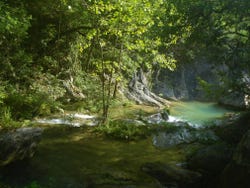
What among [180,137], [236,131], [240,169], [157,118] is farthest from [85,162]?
[157,118]

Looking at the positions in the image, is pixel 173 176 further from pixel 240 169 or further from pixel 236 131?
pixel 236 131

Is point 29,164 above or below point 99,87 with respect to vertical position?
below

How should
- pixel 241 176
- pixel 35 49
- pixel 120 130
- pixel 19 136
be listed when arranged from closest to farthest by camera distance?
pixel 241 176
pixel 19 136
pixel 120 130
pixel 35 49

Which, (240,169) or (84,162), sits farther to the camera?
(84,162)

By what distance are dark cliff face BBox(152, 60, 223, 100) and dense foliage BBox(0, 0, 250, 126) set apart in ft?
55.0

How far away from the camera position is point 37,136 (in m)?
8.89

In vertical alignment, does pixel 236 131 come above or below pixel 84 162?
above

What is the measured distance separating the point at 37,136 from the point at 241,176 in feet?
18.2

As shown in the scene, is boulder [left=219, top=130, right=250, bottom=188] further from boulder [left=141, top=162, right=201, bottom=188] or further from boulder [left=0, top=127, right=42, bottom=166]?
boulder [left=0, top=127, right=42, bottom=166]

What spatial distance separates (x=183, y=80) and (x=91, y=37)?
2845cm

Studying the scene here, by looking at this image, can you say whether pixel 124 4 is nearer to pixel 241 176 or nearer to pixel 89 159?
pixel 89 159

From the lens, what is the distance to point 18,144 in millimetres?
8234

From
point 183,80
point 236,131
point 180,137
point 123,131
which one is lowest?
point 180,137

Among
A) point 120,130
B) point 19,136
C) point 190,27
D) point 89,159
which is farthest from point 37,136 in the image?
point 190,27
